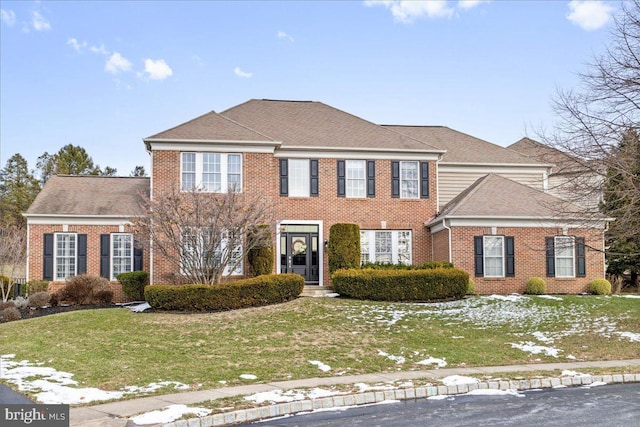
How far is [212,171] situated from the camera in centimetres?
2506

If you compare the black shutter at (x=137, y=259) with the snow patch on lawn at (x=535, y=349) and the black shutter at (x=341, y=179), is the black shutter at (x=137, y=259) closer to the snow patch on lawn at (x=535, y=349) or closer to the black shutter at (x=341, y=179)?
the black shutter at (x=341, y=179)

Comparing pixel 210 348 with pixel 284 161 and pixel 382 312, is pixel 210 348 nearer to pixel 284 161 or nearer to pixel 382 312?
pixel 382 312

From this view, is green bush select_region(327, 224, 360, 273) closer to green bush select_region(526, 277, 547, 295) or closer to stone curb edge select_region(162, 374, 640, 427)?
green bush select_region(526, 277, 547, 295)

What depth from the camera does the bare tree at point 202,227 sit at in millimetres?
21422

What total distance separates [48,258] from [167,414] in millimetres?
17992

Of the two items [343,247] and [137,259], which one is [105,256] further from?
[343,247]

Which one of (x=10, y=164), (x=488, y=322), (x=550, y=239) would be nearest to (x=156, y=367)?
(x=488, y=322)

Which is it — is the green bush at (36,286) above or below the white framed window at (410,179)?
below

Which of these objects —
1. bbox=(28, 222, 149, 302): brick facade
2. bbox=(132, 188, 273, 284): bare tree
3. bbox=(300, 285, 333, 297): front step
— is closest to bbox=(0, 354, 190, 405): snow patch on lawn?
bbox=(132, 188, 273, 284): bare tree

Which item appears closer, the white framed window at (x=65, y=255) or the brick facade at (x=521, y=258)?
the brick facade at (x=521, y=258)

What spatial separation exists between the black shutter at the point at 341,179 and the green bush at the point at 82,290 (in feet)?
31.7

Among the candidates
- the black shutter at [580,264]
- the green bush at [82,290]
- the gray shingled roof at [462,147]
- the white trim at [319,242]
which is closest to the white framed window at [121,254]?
the green bush at [82,290]

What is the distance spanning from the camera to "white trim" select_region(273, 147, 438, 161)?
2644cm

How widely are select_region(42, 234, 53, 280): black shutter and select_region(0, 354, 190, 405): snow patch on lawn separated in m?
12.3
